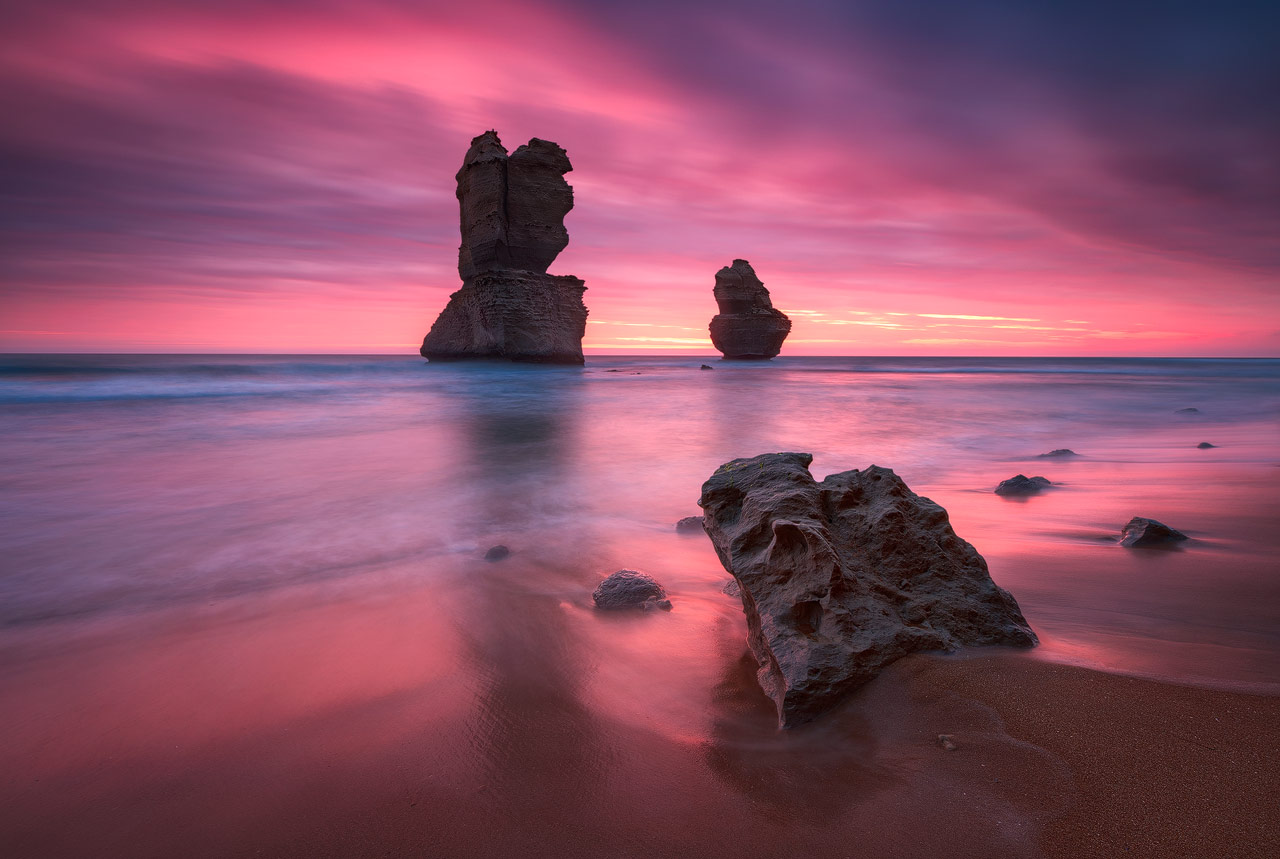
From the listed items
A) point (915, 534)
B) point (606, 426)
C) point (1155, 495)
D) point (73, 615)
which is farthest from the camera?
point (606, 426)

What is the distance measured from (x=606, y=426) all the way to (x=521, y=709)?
12.4 metres

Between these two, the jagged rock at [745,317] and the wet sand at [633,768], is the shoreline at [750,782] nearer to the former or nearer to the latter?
the wet sand at [633,768]

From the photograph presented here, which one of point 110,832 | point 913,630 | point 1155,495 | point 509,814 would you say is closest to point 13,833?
point 110,832

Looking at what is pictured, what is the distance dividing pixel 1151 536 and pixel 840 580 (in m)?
3.27

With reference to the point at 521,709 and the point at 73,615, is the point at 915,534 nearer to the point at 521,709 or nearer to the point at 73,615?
the point at 521,709

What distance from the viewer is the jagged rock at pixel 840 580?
248 centimetres

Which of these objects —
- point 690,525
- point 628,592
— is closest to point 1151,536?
point 690,525

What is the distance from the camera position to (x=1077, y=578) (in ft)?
12.3

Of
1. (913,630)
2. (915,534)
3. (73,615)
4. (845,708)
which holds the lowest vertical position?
(73,615)

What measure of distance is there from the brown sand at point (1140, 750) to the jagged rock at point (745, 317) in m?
61.3

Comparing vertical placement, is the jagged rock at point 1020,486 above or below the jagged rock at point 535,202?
below

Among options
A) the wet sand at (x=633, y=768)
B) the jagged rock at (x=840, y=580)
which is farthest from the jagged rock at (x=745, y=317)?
the wet sand at (x=633, y=768)

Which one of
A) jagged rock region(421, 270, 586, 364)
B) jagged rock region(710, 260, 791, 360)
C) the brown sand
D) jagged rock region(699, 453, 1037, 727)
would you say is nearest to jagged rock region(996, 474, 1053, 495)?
jagged rock region(699, 453, 1037, 727)

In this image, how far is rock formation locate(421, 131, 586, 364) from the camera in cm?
4003
